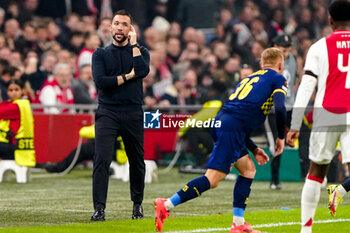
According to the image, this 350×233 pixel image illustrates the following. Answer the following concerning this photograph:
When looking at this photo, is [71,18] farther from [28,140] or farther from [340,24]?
[340,24]

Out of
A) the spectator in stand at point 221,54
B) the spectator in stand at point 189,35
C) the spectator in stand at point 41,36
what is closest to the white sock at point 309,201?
the spectator in stand at point 41,36

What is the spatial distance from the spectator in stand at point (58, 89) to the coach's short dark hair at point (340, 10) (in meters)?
10.2

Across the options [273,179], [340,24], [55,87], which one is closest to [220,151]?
[340,24]

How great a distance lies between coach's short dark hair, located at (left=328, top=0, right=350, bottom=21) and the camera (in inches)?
283

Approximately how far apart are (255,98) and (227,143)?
0.53m

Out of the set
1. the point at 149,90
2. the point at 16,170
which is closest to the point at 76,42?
the point at 149,90

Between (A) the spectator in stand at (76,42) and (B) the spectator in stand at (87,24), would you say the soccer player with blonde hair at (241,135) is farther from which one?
(A) the spectator in stand at (76,42)

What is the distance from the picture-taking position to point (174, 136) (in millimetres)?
18250

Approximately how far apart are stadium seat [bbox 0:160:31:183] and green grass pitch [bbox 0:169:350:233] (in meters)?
0.16

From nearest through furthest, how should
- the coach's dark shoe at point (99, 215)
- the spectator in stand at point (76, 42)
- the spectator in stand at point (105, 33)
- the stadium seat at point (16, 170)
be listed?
the coach's dark shoe at point (99, 215) → the stadium seat at point (16, 170) → the spectator in stand at point (105, 33) → the spectator in stand at point (76, 42)

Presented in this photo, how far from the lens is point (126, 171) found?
49.9 ft

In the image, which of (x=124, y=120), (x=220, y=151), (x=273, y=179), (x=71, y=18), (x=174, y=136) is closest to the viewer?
→ (x=220, y=151)

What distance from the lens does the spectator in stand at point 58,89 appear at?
16891 mm

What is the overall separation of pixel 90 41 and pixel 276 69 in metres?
9.10
